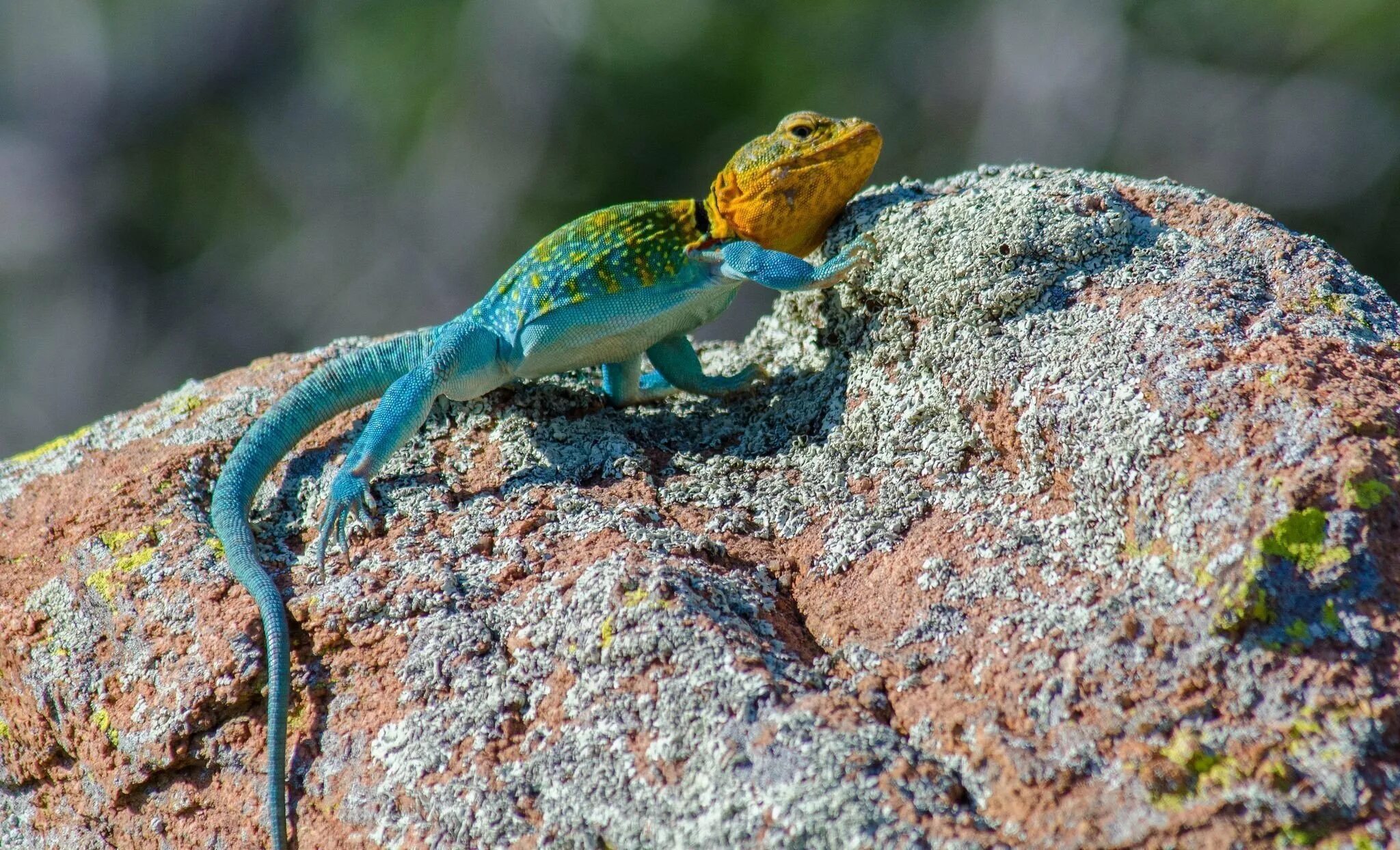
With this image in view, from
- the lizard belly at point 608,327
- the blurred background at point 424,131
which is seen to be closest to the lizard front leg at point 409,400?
the lizard belly at point 608,327

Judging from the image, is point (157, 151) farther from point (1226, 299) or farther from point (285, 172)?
point (1226, 299)

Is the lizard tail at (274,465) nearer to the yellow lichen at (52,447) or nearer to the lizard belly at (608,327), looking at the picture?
the lizard belly at (608,327)

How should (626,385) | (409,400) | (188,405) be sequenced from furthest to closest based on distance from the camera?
(188,405), (626,385), (409,400)

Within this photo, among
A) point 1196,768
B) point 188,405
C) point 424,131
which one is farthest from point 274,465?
point 424,131

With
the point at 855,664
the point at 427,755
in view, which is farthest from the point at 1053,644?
the point at 427,755

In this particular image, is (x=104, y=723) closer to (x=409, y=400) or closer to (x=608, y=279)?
(x=409, y=400)

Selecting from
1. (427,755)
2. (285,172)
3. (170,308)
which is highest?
(285,172)
